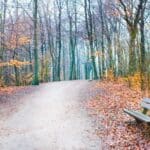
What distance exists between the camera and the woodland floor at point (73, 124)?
36.4ft

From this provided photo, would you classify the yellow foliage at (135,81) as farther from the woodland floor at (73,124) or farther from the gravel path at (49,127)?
the gravel path at (49,127)

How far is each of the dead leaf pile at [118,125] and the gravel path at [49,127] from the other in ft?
1.29

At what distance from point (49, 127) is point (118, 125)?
7.50ft

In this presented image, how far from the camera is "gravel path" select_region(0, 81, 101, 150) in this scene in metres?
11.1

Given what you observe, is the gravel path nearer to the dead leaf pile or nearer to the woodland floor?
the woodland floor

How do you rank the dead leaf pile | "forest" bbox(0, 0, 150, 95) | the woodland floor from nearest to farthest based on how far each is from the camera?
the dead leaf pile → the woodland floor → "forest" bbox(0, 0, 150, 95)

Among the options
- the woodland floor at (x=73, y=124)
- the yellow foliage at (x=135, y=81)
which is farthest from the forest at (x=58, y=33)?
the woodland floor at (x=73, y=124)

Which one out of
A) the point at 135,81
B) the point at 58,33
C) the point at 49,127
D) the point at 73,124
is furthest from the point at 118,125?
the point at 58,33

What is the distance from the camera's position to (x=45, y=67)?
161 ft

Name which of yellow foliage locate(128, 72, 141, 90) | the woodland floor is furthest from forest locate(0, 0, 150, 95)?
the woodland floor

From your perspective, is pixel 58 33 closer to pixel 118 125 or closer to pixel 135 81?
pixel 135 81

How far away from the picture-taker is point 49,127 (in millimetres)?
13641

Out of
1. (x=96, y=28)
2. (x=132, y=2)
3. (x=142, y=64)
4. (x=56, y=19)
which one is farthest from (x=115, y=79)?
(x=56, y=19)

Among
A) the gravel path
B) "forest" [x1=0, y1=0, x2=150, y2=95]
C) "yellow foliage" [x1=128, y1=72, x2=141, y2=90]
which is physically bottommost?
the gravel path
